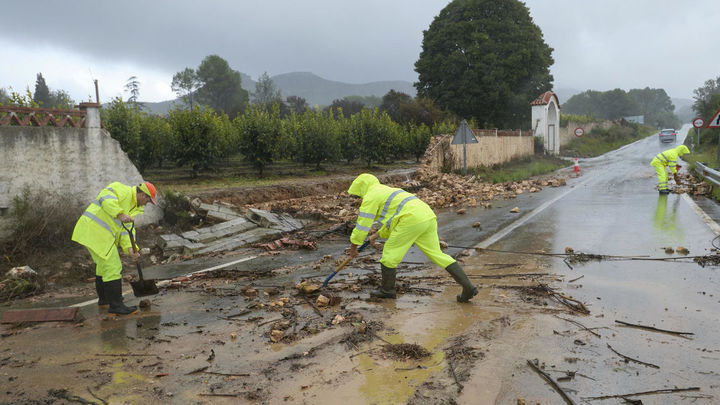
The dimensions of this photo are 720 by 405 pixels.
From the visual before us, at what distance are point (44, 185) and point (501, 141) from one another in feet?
77.2

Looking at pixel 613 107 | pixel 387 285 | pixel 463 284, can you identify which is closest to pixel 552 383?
pixel 463 284

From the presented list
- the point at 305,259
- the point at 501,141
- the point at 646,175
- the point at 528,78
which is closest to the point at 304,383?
the point at 305,259

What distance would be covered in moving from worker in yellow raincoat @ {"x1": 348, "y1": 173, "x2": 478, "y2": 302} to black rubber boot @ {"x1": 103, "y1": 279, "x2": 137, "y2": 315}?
2773 mm

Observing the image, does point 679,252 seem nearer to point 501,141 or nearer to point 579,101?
point 501,141

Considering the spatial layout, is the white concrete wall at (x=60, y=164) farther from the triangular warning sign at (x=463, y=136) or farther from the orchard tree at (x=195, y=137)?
the triangular warning sign at (x=463, y=136)

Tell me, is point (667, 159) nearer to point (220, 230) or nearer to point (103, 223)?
point (220, 230)

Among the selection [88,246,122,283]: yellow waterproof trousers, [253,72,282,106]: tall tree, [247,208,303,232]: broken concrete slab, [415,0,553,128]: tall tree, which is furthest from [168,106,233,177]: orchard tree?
[253,72,282,106]: tall tree

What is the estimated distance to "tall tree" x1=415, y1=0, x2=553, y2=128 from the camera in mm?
38406

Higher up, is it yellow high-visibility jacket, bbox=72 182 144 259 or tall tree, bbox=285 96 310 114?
tall tree, bbox=285 96 310 114

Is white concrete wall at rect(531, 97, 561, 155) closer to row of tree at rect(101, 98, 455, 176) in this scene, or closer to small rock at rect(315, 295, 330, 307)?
row of tree at rect(101, 98, 455, 176)

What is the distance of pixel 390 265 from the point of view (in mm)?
5422

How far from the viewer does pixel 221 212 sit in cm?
1045

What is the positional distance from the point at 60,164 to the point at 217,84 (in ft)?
281

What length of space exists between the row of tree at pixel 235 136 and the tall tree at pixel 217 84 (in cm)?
6998
